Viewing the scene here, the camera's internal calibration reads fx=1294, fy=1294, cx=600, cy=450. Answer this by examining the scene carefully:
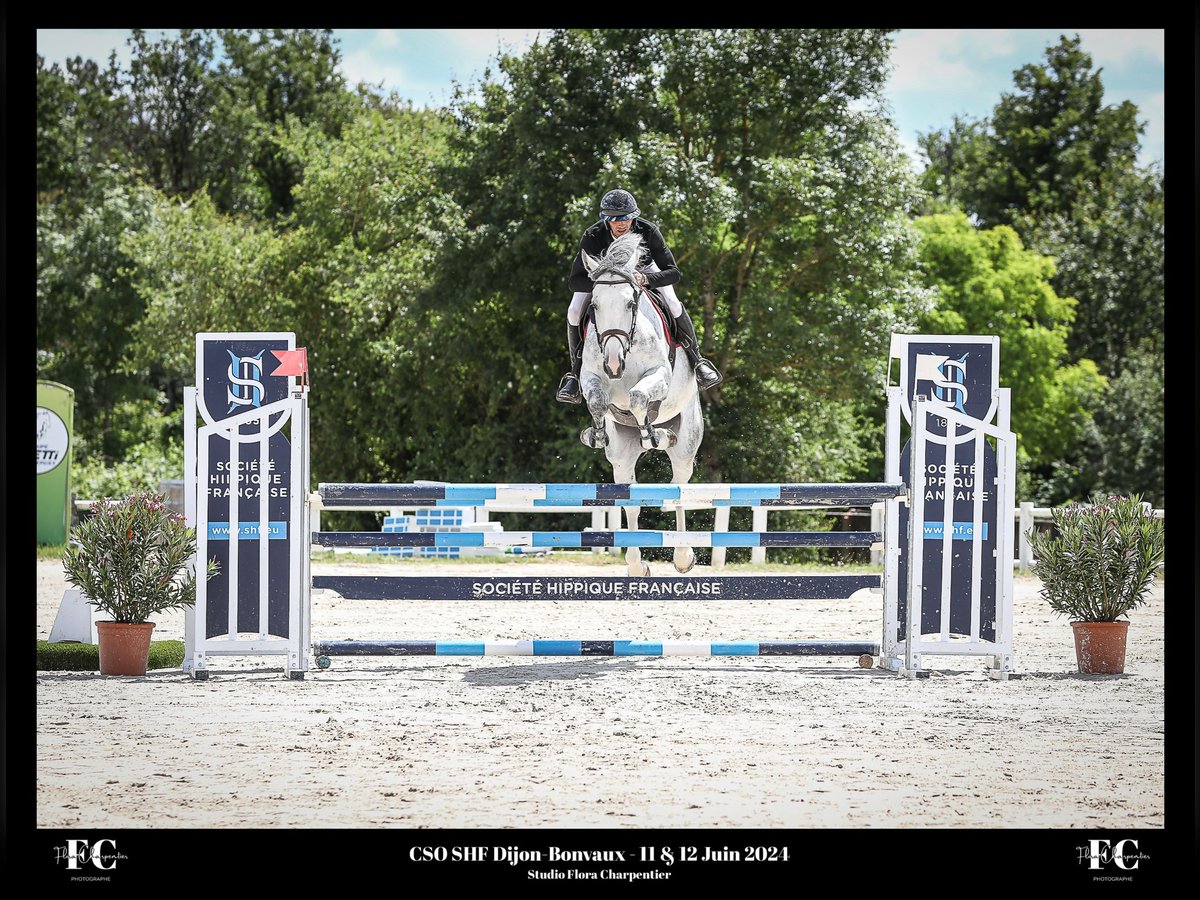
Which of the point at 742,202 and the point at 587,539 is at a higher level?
the point at 742,202

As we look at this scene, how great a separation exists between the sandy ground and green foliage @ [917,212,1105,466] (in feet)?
62.1

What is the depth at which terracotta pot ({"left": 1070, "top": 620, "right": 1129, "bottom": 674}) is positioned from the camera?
6395 mm

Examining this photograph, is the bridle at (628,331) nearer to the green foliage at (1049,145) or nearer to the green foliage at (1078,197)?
the green foliage at (1078,197)

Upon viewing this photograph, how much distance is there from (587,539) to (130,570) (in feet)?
7.03

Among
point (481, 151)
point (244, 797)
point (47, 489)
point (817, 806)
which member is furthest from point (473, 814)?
point (481, 151)

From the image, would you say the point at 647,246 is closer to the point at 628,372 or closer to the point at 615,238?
the point at 615,238

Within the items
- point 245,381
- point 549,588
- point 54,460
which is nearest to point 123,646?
point 245,381

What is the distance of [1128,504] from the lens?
21.6ft

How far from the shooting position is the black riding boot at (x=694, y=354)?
739 centimetres

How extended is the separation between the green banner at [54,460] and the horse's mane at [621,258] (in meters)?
10.2

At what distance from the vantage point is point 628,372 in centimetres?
684

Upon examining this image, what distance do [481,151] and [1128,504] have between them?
13.9 m
